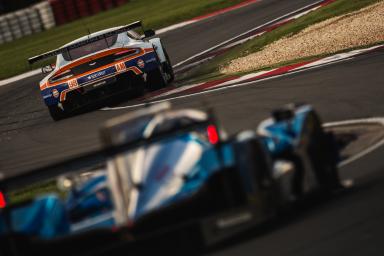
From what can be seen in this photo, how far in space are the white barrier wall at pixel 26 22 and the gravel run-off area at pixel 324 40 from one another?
65.7 feet

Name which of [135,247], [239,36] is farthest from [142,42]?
[135,247]

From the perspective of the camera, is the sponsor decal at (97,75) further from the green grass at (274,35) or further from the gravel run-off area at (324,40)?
the gravel run-off area at (324,40)

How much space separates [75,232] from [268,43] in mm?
15380

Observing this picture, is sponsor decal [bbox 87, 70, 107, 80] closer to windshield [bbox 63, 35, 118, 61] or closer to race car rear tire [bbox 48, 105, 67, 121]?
windshield [bbox 63, 35, 118, 61]

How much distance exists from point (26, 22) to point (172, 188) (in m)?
34.0

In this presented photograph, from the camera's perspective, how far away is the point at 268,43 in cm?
2162

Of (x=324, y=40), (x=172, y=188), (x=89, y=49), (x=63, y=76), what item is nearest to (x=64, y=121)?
(x=63, y=76)

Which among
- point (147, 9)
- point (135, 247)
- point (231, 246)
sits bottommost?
point (147, 9)

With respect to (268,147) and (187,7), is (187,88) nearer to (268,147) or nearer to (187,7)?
(268,147)

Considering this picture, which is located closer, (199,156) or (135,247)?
(135,247)

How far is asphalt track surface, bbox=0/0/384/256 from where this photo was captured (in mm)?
6777

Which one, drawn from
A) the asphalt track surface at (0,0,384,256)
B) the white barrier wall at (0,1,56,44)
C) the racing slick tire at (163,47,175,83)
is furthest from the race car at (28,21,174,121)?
the white barrier wall at (0,1,56,44)

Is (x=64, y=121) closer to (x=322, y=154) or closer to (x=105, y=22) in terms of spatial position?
(x=322, y=154)

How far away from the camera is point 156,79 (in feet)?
58.0
